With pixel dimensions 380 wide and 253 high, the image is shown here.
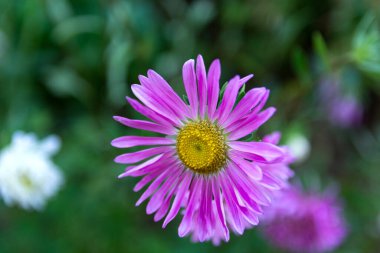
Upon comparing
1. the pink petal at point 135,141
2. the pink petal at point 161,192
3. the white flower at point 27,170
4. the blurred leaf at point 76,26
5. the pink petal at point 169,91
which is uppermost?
the blurred leaf at point 76,26

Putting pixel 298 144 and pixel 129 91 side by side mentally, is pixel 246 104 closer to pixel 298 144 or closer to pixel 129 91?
pixel 298 144

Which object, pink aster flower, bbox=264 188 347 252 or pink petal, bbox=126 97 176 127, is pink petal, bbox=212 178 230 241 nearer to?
pink petal, bbox=126 97 176 127

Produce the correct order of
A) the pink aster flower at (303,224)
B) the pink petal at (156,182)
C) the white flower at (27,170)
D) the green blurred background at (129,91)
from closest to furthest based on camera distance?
the pink petal at (156,182) < the white flower at (27,170) < the pink aster flower at (303,224) < the green blurred background at (129,91)

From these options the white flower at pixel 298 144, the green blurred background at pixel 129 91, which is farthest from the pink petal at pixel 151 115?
the green blurred background at pixel 129 91

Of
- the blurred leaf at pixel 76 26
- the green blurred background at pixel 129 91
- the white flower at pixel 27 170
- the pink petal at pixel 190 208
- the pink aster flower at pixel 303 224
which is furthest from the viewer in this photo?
the blurred leaf at pixel 76 26

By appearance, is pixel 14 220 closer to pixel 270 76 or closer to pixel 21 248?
pixel 21 248

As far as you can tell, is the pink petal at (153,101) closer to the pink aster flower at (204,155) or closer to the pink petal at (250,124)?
the pink aster flower at (204,155)

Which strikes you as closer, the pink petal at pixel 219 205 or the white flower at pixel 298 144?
the pink petal at pixel 219 205

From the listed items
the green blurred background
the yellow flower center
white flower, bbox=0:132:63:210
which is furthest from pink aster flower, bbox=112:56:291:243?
the green blurred background
